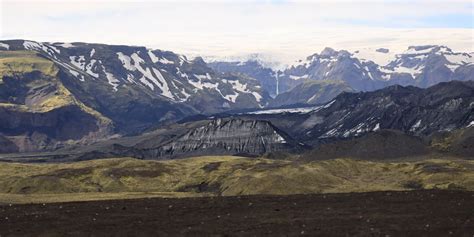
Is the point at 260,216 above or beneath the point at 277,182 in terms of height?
above

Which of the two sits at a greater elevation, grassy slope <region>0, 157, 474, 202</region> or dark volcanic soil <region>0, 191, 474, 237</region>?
dark volcanic soil <region>0, 191, 474, 237</region>

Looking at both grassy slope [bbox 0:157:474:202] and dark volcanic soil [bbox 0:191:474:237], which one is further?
grassy slope [bbox 0:157:474:202]

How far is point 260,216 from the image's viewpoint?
5919cm

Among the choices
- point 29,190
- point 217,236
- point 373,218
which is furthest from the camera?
point 29,190

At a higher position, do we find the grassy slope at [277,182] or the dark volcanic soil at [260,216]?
the dark volcanic soil at [260,216]

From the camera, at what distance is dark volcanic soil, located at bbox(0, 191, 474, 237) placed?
2077 inches

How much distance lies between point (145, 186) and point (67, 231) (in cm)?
13787

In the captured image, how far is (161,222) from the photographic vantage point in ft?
187

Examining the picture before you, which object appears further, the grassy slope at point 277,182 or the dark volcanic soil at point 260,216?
the grassy slope at point 277,182

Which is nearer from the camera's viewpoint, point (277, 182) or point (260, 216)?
point (260, 216)

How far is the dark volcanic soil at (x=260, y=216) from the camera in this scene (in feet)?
173

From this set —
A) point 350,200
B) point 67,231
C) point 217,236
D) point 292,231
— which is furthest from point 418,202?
point 67,231

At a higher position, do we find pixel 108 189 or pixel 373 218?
pixel 373 218

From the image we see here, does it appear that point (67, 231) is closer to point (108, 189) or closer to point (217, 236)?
point (217, 236)
